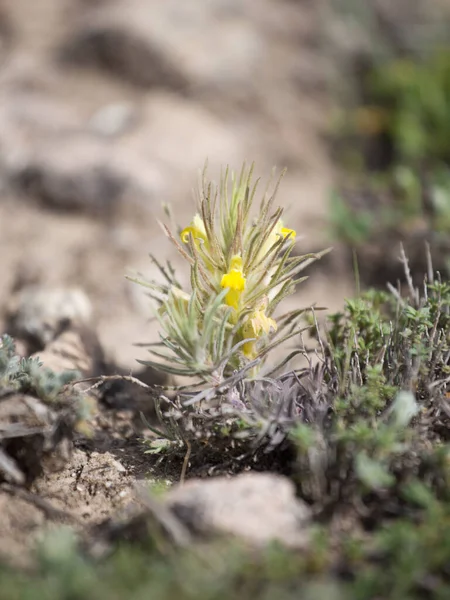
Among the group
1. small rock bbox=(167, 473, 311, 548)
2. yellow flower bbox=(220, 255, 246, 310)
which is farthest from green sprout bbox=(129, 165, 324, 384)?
small rock bbox=(167, 473, 311, 548)

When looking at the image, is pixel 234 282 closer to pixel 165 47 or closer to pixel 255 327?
pixel 255 327

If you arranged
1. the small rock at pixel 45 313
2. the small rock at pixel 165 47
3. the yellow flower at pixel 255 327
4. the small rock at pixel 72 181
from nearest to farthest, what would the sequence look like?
the yellow flower at pixel 255 327 < the small rock at pixel 45 313 < the small rock at pixel 72 181 < the small rock at pixel 165 47

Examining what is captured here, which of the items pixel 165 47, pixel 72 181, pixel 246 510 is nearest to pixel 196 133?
pixel 165 47

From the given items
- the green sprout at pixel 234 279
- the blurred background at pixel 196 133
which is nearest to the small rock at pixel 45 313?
the blurred background at pixel 196 133

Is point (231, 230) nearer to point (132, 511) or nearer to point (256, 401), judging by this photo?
point (256, 401)

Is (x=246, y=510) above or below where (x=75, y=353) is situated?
below

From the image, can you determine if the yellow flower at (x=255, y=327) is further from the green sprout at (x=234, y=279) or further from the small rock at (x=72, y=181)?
the small rock at (x=72, y=181)
